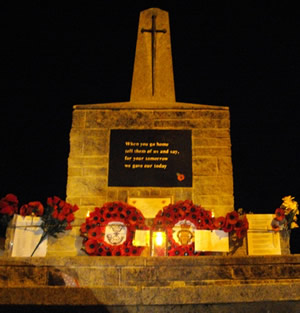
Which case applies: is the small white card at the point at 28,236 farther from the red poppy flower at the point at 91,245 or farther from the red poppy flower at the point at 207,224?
the red poppy flower at the point at 207,224

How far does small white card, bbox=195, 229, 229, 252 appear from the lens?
494cm

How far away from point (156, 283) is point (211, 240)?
1584mm

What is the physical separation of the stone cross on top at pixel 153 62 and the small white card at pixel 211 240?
9.05 feet

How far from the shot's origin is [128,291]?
8.29 ft

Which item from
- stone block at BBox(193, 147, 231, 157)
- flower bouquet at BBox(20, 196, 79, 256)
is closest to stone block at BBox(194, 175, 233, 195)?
stone block at BBox(193, 147, 231, 157)

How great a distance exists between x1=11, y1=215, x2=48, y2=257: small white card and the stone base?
5.81 feet

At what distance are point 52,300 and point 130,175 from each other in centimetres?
365

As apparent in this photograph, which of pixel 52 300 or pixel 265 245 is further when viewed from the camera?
pixel 265 245

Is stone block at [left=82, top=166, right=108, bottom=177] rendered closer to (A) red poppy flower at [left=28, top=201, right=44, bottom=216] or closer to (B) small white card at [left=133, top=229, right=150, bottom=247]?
(A) red poppy flower at [left=28, top=201, right=44, bottom=216]

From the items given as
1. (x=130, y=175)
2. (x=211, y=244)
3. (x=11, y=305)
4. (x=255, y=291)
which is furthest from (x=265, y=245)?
(x=11, y=305)

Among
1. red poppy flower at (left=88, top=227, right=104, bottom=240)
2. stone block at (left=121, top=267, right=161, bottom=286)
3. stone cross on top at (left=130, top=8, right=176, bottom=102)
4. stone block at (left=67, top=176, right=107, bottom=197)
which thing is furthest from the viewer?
A: stone cross on top at (left=130, top=8, right=176, bottom=102)

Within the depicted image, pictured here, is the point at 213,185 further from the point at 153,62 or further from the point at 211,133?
the point at 153,62

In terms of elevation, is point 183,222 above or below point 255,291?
above

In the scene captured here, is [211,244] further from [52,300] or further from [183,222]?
[52,300]
